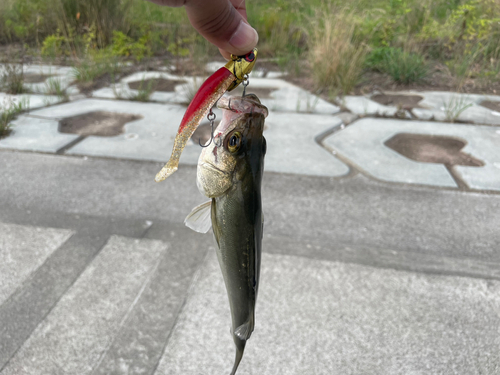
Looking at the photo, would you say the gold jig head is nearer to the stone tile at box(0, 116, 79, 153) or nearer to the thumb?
the thumb

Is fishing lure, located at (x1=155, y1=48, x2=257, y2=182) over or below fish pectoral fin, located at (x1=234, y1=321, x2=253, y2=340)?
over

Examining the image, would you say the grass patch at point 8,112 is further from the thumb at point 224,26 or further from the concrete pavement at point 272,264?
the thumb at point 224,26

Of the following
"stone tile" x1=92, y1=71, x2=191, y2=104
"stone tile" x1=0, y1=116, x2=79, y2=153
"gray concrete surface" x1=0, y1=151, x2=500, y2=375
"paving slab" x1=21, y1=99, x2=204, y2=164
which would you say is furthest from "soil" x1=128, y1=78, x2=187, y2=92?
"gray concrete surface" x1=0, y1=151, x2=500, y2=375

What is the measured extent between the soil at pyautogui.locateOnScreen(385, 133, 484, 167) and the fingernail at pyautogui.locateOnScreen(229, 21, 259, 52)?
3.17 metres

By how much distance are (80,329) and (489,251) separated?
2.46 m

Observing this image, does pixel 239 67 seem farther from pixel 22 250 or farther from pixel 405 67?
pixel 405 67

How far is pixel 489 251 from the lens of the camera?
8.34ft

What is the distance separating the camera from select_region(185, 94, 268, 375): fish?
87 centimetres

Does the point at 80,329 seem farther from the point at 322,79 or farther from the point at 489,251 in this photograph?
the point at 322,79

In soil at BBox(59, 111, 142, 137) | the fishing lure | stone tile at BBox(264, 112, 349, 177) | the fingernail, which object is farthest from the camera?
soil at BBox(59, 111, 142, 137)

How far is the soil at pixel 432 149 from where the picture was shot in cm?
372

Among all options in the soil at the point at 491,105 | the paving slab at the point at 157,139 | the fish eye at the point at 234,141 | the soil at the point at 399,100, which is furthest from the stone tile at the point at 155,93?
the fish eye at the point at 234,141

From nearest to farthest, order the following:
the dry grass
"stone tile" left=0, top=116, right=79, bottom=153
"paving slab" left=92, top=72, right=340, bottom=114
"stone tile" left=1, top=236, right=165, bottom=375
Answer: "stone tile" left=1, top=236, right=165, bottom=375 → "stone tile" left=0, top=116, right=79, bottom=153 → "paving slab" left=92, top=72, right=340, bottom=114 → the dry grass

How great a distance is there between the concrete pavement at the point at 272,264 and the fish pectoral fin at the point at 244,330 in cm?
83
